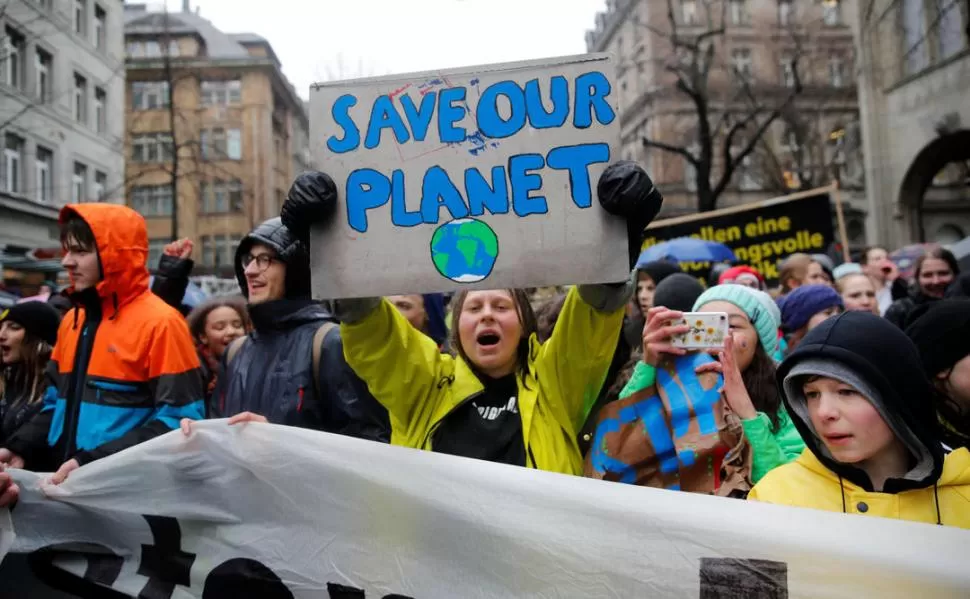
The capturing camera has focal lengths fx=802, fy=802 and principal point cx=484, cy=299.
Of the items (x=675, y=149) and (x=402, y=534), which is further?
(x=675, y=149)

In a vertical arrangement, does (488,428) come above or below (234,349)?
below

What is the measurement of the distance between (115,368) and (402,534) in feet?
4.18

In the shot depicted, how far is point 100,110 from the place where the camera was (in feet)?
82.4

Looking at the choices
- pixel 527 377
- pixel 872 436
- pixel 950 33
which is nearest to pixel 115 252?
pixel 527 377

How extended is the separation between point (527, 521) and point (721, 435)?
2.25 feet

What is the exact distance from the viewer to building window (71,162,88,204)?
23116 millimetres

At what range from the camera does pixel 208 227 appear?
4703cm

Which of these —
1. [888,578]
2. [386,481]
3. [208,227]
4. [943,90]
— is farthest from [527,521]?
[208,227]

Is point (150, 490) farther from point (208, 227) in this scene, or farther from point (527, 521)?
point (208, 227)

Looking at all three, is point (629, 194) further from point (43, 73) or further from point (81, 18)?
point (81, 18)

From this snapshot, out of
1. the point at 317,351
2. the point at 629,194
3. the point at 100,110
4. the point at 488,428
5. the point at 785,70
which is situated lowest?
the point at 488,428

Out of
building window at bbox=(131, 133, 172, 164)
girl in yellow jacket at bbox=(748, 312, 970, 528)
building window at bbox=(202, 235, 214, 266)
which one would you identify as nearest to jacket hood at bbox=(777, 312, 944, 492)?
girl in yellow jacket at bbox=(748, 312, 970, 528)

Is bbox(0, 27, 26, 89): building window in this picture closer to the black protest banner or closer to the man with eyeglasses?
the black protest banner

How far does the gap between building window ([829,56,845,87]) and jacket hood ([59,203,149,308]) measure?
1498 inches
